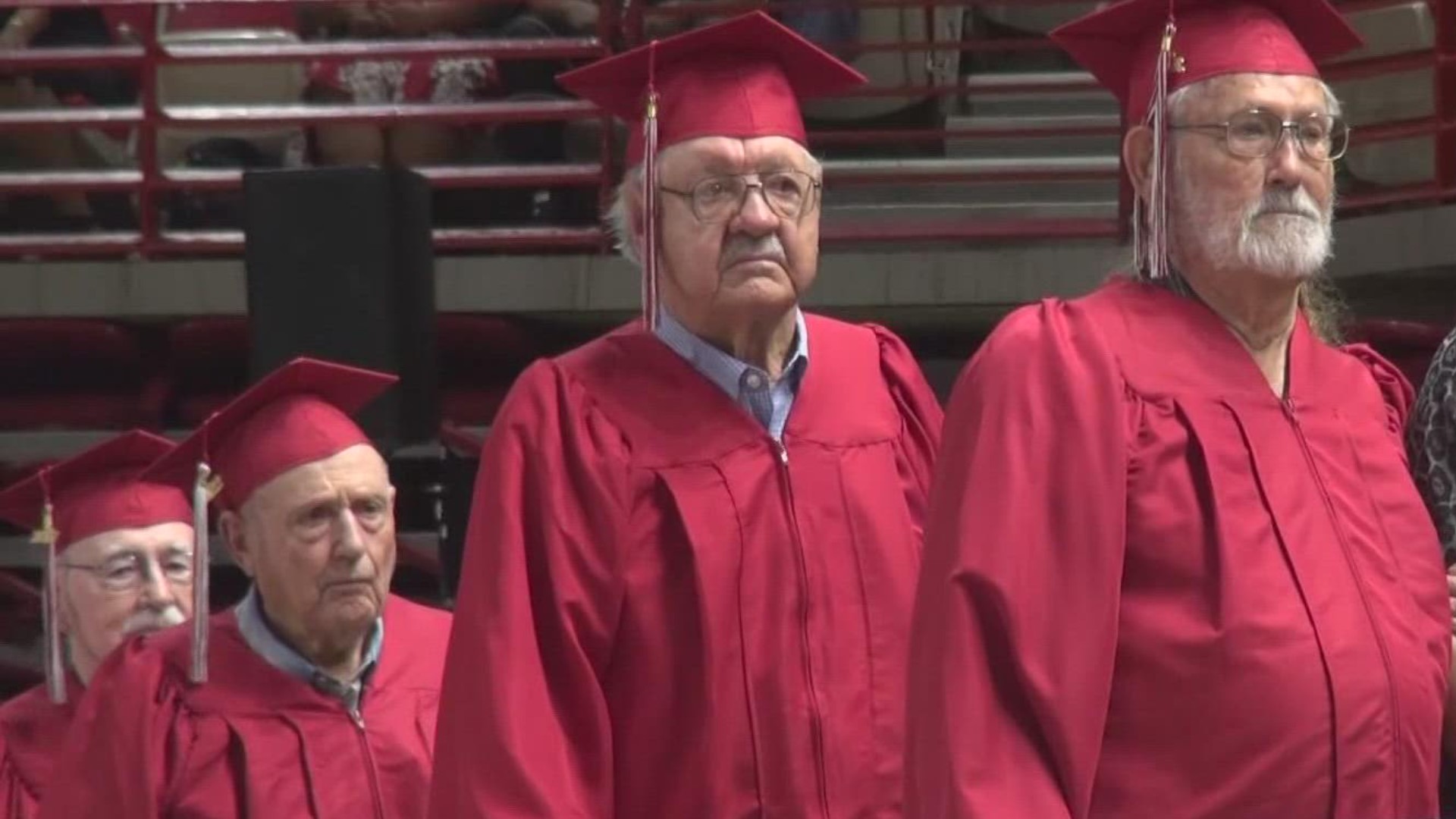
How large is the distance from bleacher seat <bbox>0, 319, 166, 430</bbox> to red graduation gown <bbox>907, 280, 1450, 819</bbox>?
4.96 meters

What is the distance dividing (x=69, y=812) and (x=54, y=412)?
10.7 feet

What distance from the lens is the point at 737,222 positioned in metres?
4.23

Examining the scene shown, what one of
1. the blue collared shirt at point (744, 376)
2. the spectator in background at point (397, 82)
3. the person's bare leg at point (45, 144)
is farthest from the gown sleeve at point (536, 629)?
the person's bare leg at point (45, 144)

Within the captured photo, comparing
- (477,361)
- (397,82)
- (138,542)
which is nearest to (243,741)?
(138,542)

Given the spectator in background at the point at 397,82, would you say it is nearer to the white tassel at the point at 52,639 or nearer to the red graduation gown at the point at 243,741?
the white tassel at the point at 52,639

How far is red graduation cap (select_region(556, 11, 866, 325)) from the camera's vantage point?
436 centimetres

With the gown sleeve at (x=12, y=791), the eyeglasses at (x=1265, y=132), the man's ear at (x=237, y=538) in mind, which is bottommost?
the gown sleeve at (x=12, y=791)

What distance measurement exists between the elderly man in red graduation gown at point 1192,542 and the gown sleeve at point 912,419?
0.62m

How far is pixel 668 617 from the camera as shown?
162 inches

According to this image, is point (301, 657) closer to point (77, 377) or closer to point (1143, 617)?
point (1143, 617)

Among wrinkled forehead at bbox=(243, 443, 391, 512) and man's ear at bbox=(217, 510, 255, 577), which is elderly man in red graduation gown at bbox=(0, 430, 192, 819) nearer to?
man's ear at bbox=(217, 510, 255, 577)

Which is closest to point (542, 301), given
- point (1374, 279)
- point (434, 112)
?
point (434, 112)

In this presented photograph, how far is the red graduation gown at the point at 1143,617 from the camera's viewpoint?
346cm

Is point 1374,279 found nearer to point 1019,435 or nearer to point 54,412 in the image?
point 54,412
